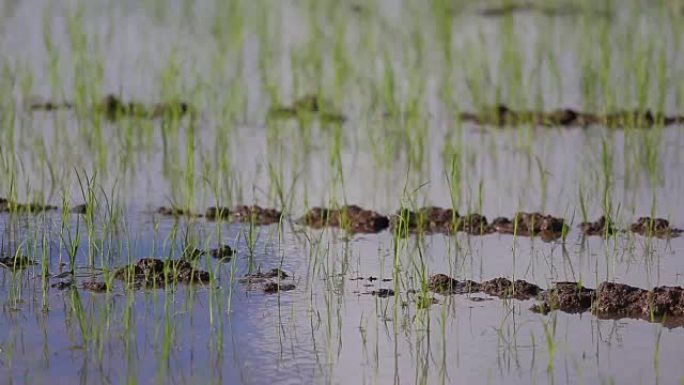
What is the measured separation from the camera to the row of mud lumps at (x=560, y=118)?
863 cm

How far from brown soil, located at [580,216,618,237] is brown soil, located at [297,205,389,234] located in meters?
0.79

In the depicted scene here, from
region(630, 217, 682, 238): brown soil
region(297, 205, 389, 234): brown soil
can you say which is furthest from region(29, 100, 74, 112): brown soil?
region(630, 217, 682, 238): brown soil

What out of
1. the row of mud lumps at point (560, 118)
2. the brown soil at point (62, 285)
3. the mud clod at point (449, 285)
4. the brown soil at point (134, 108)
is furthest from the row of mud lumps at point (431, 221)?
the row of mud lumps at point (560, 118)

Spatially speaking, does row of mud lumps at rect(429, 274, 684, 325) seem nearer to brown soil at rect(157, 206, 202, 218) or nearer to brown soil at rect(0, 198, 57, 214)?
brown soil at rect(157, 206, 202, 218)

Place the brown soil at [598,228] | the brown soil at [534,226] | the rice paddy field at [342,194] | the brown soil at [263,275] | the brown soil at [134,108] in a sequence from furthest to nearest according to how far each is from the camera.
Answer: the brown soil at [134,108]
the brown soil at [534,226]
the brown soil at [598,228]
the brown soil at [263,275]
the rice paddy field at [342,194]

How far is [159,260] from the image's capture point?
5754 mm

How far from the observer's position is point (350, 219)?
6.59 metres

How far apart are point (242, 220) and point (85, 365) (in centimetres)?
200

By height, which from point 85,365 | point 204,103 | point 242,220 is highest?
point 204,103

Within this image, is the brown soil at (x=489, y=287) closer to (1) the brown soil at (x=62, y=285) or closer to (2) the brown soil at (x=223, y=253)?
(2) the brown soil at (x=223, y=253)

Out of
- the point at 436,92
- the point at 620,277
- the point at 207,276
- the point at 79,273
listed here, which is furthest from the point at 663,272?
the point at 436,92

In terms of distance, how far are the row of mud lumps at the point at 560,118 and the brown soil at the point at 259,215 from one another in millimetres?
2184

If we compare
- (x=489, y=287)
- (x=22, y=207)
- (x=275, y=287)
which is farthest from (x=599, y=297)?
(x=22, y=207)

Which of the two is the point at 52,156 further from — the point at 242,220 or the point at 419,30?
the point at 419,30
